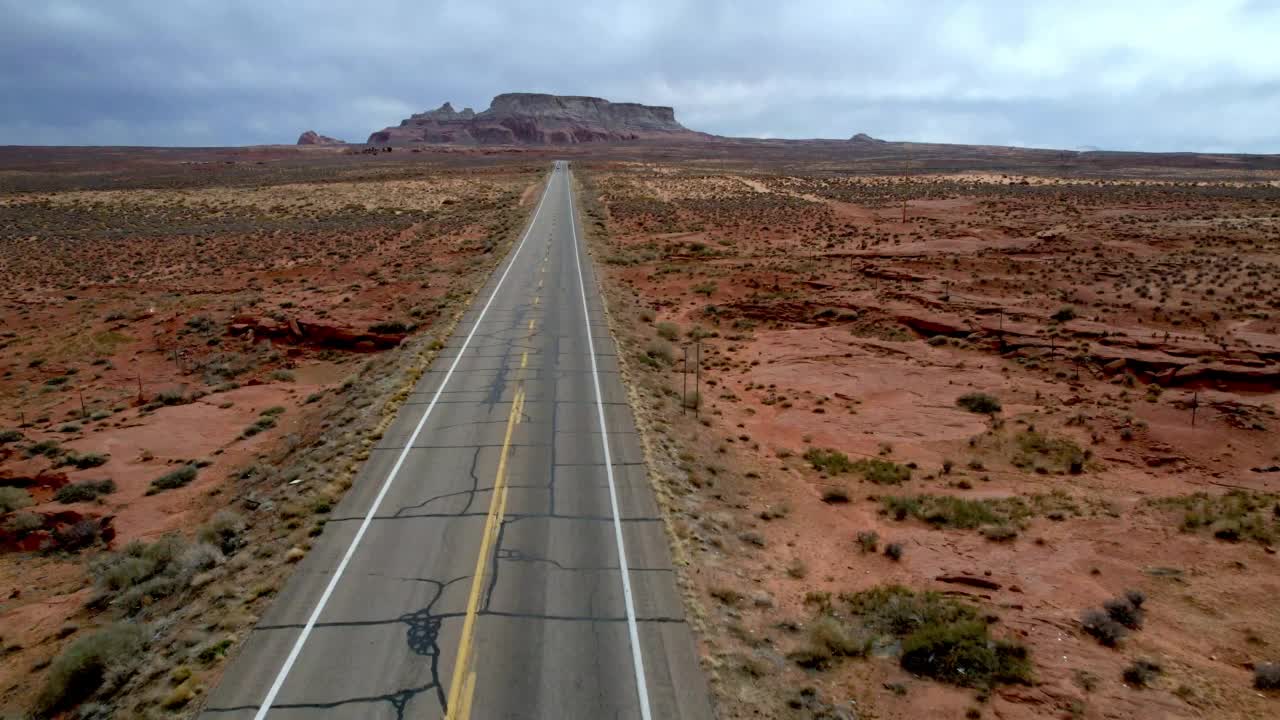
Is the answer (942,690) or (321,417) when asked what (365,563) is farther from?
(321,417)

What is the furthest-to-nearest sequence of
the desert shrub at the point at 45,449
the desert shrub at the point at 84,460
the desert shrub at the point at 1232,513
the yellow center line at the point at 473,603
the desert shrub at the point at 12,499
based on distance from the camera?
the desert shrub at the point at 45,449
the desert shrub at the point at 84,460
the desert shrub at the point at 12,499
the desert shrub at the point at 1232,513
the yellow center line at the point at 473,603

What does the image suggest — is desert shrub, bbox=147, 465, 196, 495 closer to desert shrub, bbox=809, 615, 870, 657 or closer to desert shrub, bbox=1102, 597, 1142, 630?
desert shrub, bbox=809, 615, 870, 657

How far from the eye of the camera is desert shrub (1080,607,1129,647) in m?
10.3

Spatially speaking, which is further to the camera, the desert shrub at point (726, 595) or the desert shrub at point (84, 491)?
the desert shrub at point (84, 491)

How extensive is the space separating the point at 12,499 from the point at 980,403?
26.8 m

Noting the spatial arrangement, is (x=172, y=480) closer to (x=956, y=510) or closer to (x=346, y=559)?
(x=346, y=559)

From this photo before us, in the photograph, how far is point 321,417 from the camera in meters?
21.1

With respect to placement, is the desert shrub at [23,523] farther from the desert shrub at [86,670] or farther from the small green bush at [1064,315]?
the small green bush at [1064,315]

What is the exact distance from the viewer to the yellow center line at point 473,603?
8531mm

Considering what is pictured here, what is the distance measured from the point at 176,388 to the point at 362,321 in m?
8.39

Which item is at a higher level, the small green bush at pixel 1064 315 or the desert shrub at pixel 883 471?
the small green bush at pixel 1064 315

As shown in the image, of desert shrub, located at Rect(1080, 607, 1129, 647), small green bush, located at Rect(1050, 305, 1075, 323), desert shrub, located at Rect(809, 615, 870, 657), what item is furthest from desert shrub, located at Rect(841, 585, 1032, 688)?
small green bush, located at Rect(1050, 305, 1075, 323)

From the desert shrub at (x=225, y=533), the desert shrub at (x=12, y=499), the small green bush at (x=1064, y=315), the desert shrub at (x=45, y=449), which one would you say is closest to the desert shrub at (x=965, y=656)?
the desert shrub at (x=225, y=533)

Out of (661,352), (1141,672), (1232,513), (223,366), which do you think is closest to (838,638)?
(1141,672)
